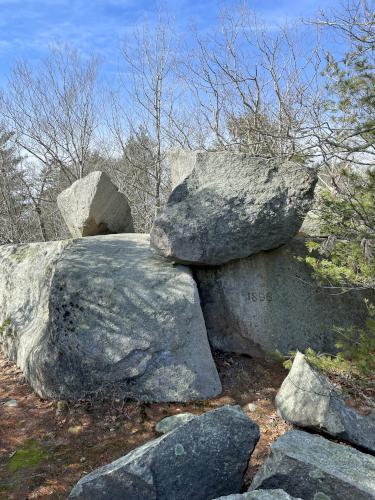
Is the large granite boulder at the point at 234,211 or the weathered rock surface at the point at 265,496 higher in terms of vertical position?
the large granite boulder at the point at 234,211

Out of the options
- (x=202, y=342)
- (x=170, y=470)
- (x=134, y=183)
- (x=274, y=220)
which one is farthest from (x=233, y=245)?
(x=134, y=183)

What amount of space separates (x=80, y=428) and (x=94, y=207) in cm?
363

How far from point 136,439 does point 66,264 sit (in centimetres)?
220

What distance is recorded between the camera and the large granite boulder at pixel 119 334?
4426 mm

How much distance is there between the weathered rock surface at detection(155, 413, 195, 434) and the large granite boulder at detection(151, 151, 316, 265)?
1809mm

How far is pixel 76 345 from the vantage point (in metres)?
4.51

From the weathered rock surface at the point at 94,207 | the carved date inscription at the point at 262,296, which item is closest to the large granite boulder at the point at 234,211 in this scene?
the carved date inscription at the point at 262,296

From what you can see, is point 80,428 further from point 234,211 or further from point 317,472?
point 234,211

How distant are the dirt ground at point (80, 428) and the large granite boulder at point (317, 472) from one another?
1.97ft

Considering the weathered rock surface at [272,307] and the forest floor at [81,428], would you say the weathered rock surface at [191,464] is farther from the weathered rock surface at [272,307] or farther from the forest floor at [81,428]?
the weathered rock surface at [272,307]

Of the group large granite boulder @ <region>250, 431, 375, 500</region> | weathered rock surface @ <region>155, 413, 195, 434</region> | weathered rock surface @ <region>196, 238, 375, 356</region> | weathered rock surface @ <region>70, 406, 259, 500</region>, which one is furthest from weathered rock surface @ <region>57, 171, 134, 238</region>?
large granite boulder @ <region>250, 431, 375, 500</region>

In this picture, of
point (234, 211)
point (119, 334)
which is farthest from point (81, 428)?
point (234, 211)

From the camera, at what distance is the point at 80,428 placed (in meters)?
4.05

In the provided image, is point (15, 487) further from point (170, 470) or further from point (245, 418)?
point (245, 418)
